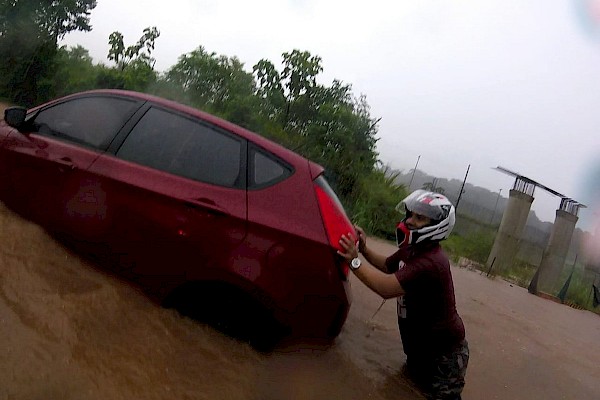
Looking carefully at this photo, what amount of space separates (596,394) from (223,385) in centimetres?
383

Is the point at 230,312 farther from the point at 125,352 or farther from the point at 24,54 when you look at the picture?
the point at 24,54

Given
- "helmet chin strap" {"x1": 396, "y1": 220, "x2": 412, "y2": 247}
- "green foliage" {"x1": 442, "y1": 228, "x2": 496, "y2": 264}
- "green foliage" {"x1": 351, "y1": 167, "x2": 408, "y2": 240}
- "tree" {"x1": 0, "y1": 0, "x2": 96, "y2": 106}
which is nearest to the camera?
"helmet chin strap" {"x1": 396, "y1": 220, "x2": 412, "y2": 247}

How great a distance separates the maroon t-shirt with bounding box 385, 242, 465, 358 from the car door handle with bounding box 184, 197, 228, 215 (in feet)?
3.59

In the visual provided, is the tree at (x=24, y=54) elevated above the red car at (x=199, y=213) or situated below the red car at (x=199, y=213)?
above

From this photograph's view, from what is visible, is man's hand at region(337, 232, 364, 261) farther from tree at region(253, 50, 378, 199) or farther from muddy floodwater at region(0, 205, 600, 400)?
tree at region(253, 50, 378, 199)

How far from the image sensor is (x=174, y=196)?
9.08 feet

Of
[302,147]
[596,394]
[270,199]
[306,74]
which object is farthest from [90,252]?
[306,74]

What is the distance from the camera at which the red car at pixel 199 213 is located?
2643 millimetres

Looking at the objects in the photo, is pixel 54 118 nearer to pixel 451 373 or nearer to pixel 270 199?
pixel 270 199

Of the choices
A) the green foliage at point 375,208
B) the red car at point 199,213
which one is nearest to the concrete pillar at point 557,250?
the green foliage at point 375,208

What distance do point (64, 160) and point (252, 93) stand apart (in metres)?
16.3

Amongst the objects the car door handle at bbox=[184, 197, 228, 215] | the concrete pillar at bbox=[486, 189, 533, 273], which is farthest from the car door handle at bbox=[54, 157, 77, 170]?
the concrete pillar at bbox=[486, 189, 533, 273]

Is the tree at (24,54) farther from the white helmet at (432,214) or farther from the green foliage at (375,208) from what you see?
the white helmet at (432,214)

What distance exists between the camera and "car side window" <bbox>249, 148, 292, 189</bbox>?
279cm
